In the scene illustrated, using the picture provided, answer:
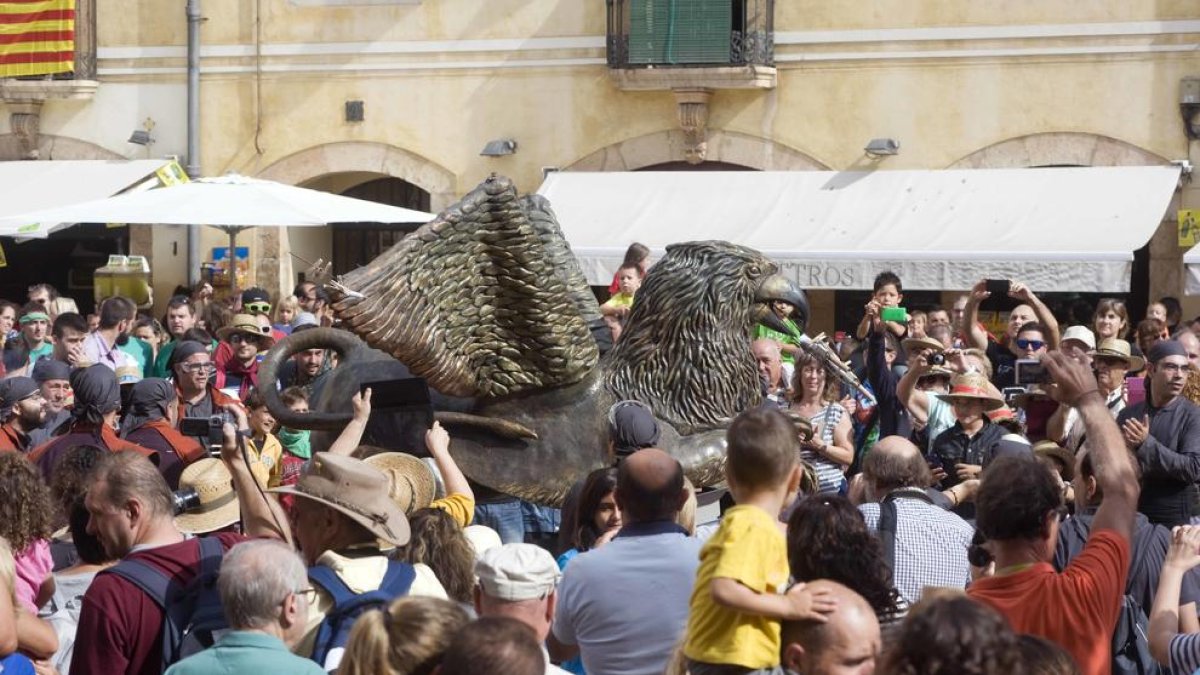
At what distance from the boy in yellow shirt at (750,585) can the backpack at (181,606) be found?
48.0 inches

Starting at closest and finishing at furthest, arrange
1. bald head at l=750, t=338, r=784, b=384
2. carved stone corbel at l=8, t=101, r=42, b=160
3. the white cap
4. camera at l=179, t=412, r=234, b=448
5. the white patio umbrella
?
camera at l=179, t=412, r=234, b=448 < bald head at l=750, t=338, r=784, b=384 < the white cap < the white patio umbrella < carved stone corbel at l=8, t=101, r=42, b=160

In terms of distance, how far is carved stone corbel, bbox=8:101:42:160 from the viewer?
22562 mm

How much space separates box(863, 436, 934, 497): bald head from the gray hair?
8.91ft

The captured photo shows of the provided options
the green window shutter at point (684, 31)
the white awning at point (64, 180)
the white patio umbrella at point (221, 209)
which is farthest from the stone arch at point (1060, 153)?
the white awning at point (64, 180)

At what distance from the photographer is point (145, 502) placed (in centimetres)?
530

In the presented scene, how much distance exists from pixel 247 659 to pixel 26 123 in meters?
19.3

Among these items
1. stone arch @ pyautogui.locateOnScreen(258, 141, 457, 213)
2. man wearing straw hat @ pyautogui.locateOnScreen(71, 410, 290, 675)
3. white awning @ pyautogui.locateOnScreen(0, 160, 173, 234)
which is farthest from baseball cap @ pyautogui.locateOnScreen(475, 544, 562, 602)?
stone arch @ pyautogui.locateOnScreen(258, 141, 457, 213)

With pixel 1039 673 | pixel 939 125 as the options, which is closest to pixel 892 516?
pixel 1039 673

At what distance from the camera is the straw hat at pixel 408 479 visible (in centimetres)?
653

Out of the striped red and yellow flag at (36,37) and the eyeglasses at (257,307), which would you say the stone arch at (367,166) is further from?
the eyeglasses at (257,307)

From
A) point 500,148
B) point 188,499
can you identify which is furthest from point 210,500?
point 500,148

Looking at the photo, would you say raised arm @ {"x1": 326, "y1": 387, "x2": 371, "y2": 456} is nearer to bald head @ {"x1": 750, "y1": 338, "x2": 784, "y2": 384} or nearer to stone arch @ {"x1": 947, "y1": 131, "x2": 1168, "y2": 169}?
bald head @ {"x1": 750, "y1": 338, "x2": 784, "y2": 384}

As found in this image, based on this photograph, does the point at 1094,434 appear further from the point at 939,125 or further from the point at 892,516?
the point at 939,125

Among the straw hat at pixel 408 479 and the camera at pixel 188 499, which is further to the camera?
the camera at pixel 188 499
